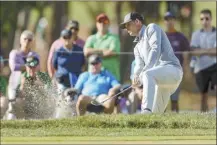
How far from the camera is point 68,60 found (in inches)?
741

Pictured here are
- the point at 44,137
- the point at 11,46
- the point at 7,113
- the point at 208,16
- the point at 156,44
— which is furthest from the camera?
the point at 11,46

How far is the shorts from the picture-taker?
1980 centimetres

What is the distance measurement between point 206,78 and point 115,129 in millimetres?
7519

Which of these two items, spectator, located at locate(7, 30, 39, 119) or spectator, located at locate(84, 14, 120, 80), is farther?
spectator, located at locate(84, 14, 120, 80)

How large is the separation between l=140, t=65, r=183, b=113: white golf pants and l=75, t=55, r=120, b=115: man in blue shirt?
3167 millimetres

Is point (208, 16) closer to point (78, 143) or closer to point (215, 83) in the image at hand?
point (215, 83)

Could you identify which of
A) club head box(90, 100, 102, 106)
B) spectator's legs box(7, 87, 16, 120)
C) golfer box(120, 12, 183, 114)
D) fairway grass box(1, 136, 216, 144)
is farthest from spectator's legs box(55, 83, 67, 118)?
fairway grass box(1, 136, 216, 144)

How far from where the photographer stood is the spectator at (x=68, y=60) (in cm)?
1873

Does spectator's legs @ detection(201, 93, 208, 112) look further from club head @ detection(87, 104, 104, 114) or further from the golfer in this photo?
the golfer

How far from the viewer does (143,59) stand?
14.6 metres

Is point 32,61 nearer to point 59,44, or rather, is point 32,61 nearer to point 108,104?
point 59,44

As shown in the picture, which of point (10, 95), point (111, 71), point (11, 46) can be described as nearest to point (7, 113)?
point (10, 95)

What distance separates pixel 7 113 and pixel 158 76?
14.8ft

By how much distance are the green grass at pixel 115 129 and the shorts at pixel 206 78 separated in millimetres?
5969
